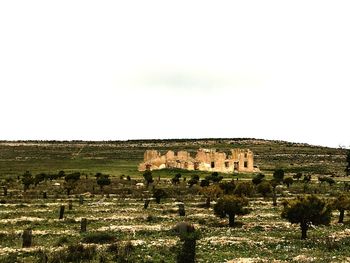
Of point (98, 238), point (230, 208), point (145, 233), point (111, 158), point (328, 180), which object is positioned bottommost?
point (145, 233)

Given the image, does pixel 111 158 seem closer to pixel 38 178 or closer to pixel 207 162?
pixel 207 162

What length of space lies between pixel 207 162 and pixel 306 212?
81108mm

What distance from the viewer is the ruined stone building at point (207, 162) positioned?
4274 inches

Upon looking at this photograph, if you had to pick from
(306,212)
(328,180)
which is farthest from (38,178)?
(306,212)

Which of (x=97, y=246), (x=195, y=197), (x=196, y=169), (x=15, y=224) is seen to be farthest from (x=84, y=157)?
(x=97, y=246)

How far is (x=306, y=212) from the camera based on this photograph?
28297 mm

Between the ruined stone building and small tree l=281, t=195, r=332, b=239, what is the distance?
257ft

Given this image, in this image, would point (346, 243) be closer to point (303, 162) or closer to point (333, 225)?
point (333, 225)

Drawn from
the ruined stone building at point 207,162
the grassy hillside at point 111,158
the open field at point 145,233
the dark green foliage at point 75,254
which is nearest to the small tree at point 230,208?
the open field at point 145,233

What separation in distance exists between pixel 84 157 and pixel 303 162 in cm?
6805

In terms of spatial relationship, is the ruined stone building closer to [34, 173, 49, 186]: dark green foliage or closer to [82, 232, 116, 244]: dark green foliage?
[34, 173, 49, 186]: dark green foliage

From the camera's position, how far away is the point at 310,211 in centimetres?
2831

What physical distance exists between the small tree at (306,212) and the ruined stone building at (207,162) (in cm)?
7836

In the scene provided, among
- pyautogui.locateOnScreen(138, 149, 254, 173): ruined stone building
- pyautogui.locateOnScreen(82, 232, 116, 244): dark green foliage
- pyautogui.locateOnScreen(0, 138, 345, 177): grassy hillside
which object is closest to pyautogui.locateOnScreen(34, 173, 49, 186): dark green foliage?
pyautogui.locateOnScreen(138, 149, 254, 173): ruined stone building
